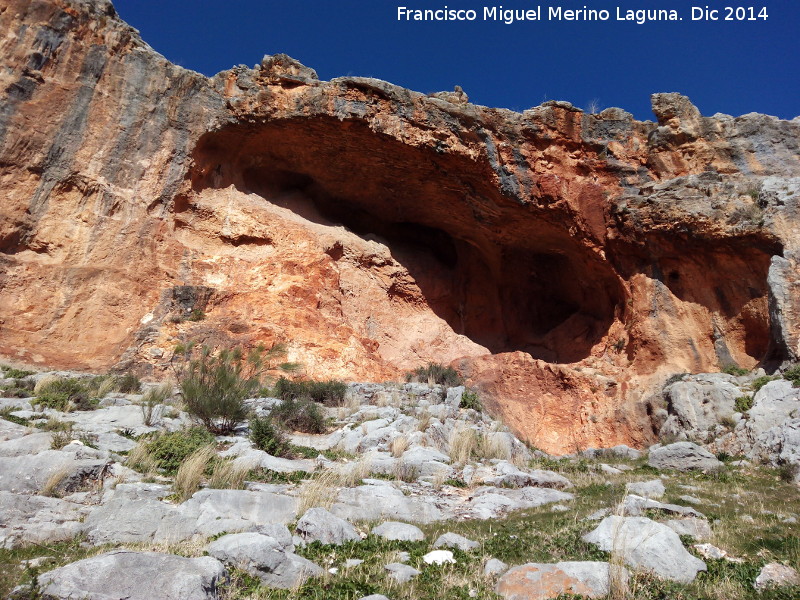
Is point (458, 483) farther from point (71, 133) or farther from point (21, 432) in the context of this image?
point (71, 133)

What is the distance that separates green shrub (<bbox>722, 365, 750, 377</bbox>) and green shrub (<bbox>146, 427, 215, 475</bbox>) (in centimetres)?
1385

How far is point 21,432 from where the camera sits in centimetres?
699

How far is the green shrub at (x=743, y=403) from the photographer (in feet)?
43.1

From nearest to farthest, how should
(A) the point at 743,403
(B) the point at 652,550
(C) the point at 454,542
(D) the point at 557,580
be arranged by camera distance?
(D) the point at 557,580, (B) the point at 652,550, (C) the point at 454,542, (A) the point at 743,403

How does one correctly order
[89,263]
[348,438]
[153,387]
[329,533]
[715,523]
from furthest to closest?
[89,263] < [153,387] < [348,438] < [715,523] < [329,533]

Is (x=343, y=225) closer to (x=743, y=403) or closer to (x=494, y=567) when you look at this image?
(x=743, y=403)

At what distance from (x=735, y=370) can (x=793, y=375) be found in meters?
2.61

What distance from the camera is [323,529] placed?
4.82 metres

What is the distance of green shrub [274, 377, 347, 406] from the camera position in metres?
12.9

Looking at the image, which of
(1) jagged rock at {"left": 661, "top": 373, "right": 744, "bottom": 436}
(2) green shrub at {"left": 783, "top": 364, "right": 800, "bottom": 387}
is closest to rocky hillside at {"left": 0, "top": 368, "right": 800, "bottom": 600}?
(2) green shrub at {"left": 783, "top": 364, "right": 800, "bottom": 387}

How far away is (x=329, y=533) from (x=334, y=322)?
506 inches

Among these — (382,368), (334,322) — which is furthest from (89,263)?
(382,368)

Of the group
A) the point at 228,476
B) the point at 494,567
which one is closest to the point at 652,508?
the point at 494,567

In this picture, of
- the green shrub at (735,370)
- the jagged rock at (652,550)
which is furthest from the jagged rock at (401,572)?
the green shrub at (735,370)
